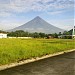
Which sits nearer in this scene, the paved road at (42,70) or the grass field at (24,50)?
the paved road at (42,70)

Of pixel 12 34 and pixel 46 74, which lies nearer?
pixel 46 74

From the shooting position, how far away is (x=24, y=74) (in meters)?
8.03

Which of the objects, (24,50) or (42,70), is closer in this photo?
(42,70)

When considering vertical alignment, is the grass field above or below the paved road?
above

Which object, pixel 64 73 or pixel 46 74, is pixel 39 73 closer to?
pixel 46 74

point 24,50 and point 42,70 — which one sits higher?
point 24,50

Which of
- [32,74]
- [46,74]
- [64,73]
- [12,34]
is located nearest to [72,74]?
[64,73]

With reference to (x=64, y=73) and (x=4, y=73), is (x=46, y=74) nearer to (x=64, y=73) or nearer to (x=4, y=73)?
(x=64, y=73)

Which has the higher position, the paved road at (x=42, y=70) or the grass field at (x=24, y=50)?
the grass field at (x=24, y=50)

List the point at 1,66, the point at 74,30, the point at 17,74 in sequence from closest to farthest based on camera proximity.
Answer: the point at 17,74
the point at 1,66
the point at 74,30

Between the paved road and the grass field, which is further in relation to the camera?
the grass field

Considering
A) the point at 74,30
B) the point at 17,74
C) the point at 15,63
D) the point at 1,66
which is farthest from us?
the point at 74,30

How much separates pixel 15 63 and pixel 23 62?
831mm

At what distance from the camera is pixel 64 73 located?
27.3 ft
